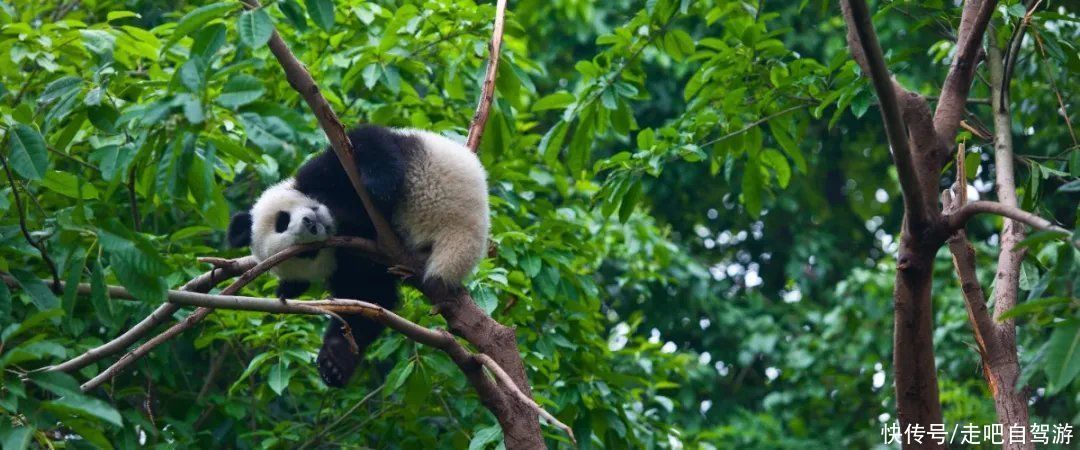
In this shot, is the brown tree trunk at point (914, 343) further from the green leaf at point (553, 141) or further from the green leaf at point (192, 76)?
the green leaf at point (192, 76)

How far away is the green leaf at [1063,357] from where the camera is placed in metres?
2.19

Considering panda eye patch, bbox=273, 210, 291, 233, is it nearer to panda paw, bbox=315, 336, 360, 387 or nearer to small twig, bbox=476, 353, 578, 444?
panda paw, bbox=315, 336, 360, 387

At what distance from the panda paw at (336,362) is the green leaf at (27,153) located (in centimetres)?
156

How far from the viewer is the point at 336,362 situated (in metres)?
4.24

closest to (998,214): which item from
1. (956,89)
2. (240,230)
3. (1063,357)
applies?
(1063,357)

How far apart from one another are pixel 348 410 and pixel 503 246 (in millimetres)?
1062

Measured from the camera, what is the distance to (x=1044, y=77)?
657 cm

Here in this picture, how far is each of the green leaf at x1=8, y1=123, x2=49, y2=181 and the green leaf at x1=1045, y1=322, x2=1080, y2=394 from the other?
2.50 metres

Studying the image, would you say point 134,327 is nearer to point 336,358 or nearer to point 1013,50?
point 336,358

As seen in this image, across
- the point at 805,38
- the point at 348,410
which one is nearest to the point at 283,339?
the point at 348,410

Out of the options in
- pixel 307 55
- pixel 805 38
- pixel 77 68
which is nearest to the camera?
pixel 77 68

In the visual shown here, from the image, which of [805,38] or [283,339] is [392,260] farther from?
[805,38]

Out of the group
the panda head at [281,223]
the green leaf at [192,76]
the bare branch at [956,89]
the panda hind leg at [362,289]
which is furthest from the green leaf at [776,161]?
the green leaf at [192,76]

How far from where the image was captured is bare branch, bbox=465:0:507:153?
13.7 ft
